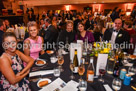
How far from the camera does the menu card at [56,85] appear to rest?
1311mm

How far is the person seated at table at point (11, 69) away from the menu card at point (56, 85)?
1.70 ft

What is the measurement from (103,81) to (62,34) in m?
2.20

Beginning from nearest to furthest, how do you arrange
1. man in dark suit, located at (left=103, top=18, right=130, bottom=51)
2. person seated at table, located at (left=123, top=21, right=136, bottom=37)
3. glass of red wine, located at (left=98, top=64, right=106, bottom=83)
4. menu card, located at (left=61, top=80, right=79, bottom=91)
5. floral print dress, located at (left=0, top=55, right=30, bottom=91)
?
1. menu card, located at (left=61, top=80, right=79, bottom=91)
2. glass of red wine, located at (left=98, top=64, right=106, bottom=83)
3. floral print dress, located at (left=0, top=55, right=30, bottom=91)
4. man in dark suit, located at (left=103, top=18, right=130, bottom=51)
5. person seated at table, located at (left=123, top=21, right=136, bottom=37)

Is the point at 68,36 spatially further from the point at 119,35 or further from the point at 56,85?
the point at 56,85

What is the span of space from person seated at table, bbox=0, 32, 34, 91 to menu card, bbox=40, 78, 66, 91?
0.52m

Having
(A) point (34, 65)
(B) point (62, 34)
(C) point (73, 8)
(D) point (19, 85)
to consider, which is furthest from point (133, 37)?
(C) point (73, 8)

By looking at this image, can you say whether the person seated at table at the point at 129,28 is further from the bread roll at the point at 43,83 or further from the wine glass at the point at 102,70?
the bread roll at the point at 43,83

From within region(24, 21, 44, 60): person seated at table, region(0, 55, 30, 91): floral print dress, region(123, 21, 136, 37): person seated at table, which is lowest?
region(0, 55, 30, 91): floral print dress

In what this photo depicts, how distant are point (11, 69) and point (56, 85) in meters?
0.67

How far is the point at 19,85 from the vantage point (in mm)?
1699

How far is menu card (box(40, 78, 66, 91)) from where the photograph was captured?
1.31m

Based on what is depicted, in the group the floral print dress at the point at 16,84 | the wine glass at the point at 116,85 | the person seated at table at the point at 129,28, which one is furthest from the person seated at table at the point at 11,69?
the person seated at table at the point at 129,28

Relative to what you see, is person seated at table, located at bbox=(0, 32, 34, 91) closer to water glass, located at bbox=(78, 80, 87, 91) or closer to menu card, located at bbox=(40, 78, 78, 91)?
menu card, located at bbox=(40, 78, 78, 91)

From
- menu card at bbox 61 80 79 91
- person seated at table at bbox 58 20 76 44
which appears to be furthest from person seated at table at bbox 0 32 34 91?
person seated at table at bbox 58 20 76 44
